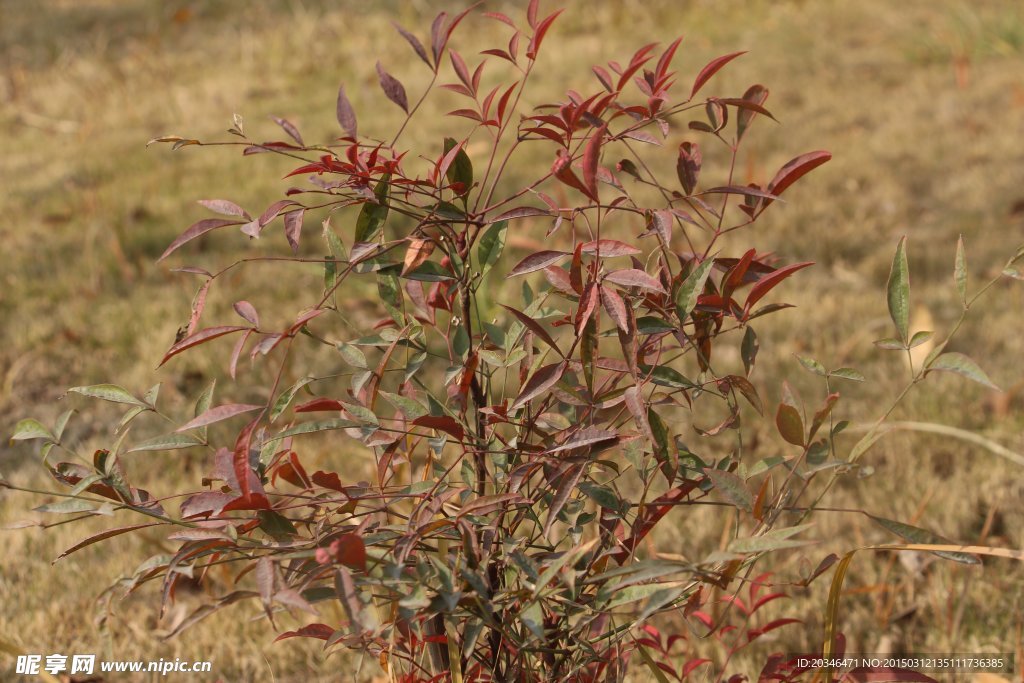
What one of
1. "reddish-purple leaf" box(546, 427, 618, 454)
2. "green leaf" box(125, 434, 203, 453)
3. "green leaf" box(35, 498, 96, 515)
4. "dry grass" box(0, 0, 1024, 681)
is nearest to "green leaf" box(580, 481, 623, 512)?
"reddish-purple leaf" box(546, 427, 618, 454)

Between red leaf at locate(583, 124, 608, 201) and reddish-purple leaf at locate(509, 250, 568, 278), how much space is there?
11 cm

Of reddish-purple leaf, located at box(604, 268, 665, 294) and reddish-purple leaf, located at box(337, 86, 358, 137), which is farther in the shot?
reddish-purple leaf, located at box(337, 86, 358, 137)

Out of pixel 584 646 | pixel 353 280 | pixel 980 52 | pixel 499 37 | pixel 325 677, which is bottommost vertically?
pixel 325 677

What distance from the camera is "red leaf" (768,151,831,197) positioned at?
1.23 metres

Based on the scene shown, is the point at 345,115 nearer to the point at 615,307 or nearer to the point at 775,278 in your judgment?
the point at 615,307

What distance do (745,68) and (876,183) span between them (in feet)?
6.62

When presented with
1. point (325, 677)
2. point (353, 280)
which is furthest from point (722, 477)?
point (353, 280)

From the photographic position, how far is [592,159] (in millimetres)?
1121

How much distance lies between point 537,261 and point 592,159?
0.17 meters

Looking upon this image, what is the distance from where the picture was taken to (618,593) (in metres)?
1.20

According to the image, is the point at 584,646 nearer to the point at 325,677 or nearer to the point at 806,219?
the point at 325,677

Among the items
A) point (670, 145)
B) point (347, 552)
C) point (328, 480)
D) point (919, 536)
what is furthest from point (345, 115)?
point (670, 145)

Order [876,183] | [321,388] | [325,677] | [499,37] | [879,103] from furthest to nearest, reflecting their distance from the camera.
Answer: [499,37], [879,103], [876,183], [321,388], [325,677]

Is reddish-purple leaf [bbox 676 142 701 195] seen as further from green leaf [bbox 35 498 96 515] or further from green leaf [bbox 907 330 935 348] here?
green leaf [bbox 35 498 96 515]
